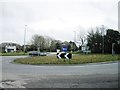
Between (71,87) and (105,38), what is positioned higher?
(105,38)

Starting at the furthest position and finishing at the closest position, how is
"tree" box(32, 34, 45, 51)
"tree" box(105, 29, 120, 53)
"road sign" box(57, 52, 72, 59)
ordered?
"tree" box(32, 34, 45, 51) → "tree" box(105, 29, 120, 53) → "road sign" box(57, 52, 72, 59)

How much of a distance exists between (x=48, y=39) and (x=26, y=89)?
4082 inches

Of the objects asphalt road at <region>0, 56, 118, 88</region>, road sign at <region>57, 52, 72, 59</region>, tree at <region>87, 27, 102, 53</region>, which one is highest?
tree at <region>87, 27, 102, 53</region>

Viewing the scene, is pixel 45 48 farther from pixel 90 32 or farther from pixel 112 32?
pixel 112 32

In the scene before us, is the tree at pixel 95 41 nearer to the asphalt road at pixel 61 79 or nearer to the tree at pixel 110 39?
the tree at pixel 110 39

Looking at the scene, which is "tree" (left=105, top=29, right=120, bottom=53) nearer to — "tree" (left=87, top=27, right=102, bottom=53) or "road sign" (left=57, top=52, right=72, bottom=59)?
"tree" (left=87, top=27, right=102, bottom=53)

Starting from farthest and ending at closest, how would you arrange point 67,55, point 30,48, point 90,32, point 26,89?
point 30,48 → point 90,32 → point 67,55 → point 26,89

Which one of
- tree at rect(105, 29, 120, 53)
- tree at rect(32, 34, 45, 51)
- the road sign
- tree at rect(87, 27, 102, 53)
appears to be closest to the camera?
the road sign

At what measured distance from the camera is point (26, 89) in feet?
29.3

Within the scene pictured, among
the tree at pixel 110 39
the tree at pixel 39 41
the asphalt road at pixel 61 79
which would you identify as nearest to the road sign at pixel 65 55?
the asphalt road at pixel 61 79

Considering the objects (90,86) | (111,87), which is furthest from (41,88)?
(111,87)

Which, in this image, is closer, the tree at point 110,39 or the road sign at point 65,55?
the road sign at point 65,55

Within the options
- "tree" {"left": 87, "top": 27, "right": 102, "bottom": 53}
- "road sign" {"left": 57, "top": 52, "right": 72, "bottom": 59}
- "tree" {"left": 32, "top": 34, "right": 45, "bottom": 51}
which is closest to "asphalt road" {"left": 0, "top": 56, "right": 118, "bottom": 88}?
"road sign" {"left": 57, "top": 52, "right": 72, "bottom": 59}

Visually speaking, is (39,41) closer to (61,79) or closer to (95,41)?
(95,41)
